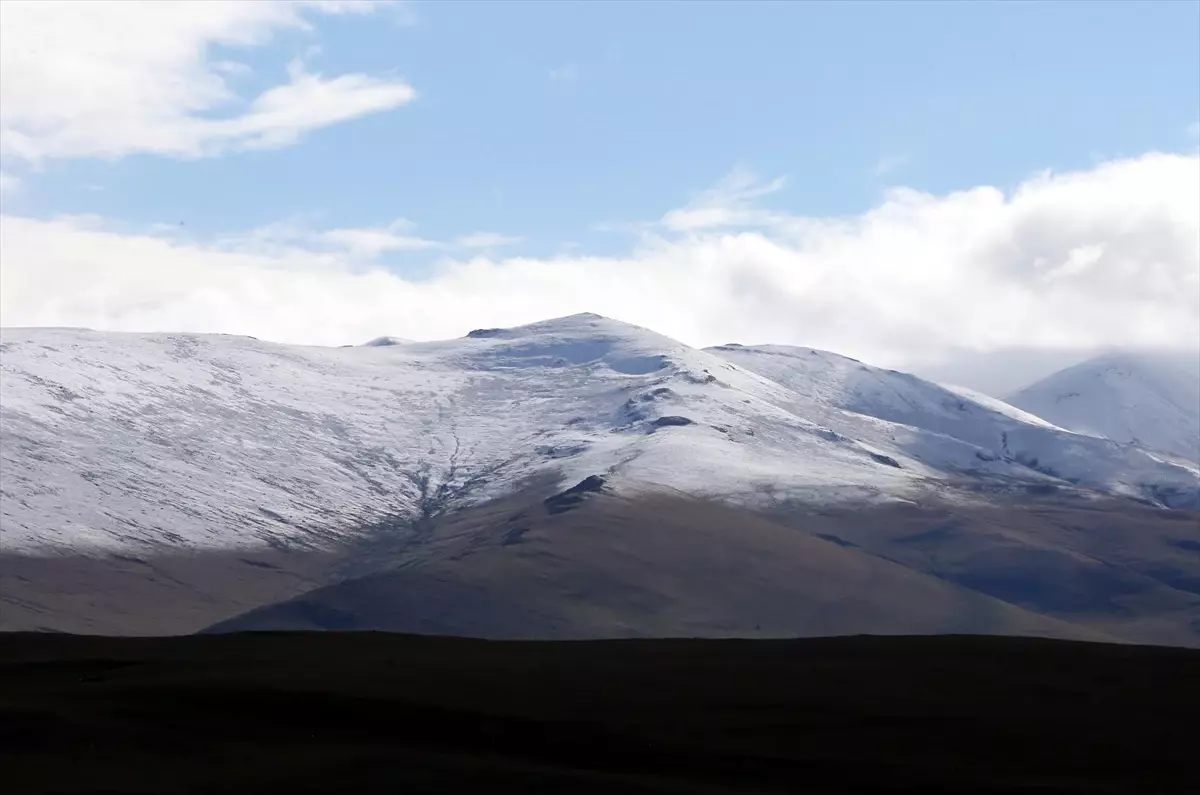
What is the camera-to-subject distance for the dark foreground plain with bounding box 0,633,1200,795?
55.9m

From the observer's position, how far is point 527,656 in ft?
312

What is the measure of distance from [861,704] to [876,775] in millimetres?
16721

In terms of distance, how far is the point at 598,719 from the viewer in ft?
227

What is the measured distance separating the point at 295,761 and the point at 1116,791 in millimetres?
26478

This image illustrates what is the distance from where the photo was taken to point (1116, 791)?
183 ft

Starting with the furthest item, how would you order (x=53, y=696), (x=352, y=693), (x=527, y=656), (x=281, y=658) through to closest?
(x=527, y=656)
(x=281, y=658)
(x=352, y=693)
(x=53, y=696)

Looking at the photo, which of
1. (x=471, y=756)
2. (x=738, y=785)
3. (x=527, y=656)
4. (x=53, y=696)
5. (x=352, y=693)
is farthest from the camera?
(x=527, y=656)

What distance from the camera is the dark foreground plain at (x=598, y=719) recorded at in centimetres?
5591

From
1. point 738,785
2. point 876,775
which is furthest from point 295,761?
point 876,775

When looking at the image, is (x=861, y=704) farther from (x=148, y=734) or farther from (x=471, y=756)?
(x=148, y=734)

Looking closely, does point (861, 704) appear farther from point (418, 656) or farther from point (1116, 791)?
point (418, 656)

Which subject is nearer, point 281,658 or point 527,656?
point 281,658

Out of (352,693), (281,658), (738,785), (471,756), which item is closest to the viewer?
(738,785)

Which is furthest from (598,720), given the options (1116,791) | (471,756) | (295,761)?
(1116,791)
